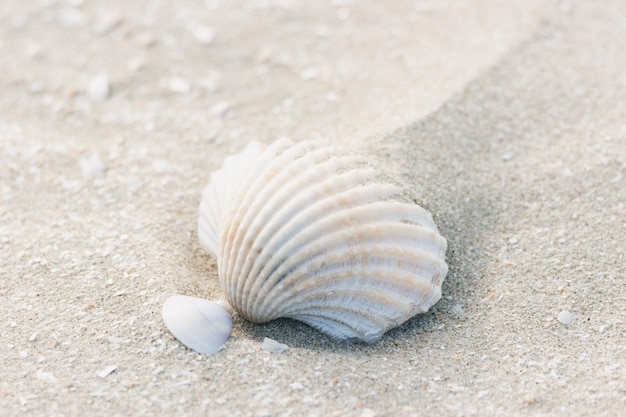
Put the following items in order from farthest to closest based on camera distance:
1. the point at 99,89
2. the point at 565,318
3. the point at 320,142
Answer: the point at 99,89 < the point at 320,142 < the point at 565,318

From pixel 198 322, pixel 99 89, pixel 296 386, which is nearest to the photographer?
pixel 296 386

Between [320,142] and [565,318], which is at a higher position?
[320,142]

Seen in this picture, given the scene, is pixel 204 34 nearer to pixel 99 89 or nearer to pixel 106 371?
pixel 99 89

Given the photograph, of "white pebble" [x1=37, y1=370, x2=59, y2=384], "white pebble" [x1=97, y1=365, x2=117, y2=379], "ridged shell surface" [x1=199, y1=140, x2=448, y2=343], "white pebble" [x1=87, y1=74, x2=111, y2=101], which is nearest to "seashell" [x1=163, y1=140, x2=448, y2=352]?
"ridged shell surface" [x1=199, y1=140, x2=448, y2=343]

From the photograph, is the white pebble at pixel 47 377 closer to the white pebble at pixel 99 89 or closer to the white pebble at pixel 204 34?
the white pebble at pixel 99 89

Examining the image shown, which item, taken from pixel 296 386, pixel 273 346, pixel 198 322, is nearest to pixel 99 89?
pixel 198 322

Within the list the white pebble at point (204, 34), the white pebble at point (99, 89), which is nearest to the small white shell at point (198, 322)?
the white pebble at point (99, 89)
